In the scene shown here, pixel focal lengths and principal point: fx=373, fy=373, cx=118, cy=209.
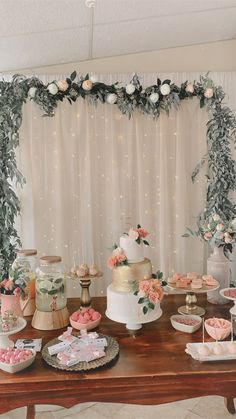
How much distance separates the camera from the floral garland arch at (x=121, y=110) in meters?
2.77

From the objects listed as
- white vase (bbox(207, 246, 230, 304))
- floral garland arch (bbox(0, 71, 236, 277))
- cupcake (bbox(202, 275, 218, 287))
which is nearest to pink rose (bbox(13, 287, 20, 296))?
floral garland arch (bbox(0, 71, 236, 277))

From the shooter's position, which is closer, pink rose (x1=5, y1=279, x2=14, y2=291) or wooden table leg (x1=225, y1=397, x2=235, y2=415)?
pink rose (x1=5, y1=279, x2=14, y2=291)

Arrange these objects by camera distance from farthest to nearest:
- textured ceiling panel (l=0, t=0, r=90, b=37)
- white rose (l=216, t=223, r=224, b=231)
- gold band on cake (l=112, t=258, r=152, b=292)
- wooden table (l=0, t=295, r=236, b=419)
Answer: white rose (l=216, t=223, r=224, b=231) → textured ceiling panel (l=0, t=0, r=90, b=37) → gold band on cake (l=112, t=258, r=152, b=292) → wooden table (l=0, t=295, r=236, b=419)

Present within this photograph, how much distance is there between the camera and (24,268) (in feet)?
6.98

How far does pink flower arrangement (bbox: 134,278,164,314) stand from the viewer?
68.8 inches

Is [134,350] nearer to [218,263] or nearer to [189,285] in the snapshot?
[189,285]

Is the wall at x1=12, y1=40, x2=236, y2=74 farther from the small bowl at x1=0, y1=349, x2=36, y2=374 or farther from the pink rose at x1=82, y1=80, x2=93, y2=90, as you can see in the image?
the small bowl at x1=0, y1=349, x2=36, y2=374

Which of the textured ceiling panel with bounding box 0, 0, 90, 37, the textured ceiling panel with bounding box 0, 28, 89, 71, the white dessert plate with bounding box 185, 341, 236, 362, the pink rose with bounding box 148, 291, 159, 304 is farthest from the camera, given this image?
the textured ceiling panel with bounding box 0, 28, 89, 71

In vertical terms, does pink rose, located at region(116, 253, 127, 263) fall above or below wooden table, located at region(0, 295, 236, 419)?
above

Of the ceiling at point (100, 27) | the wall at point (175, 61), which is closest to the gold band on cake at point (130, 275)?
the ceiling at point (100, 27)

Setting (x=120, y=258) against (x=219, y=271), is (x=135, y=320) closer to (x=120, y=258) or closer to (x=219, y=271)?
→ (x=120, y=258)

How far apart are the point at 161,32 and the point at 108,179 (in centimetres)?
119

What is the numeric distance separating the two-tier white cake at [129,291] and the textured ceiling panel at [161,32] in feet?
4.78

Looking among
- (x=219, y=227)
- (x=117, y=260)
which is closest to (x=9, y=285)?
(x=117, y=260)
